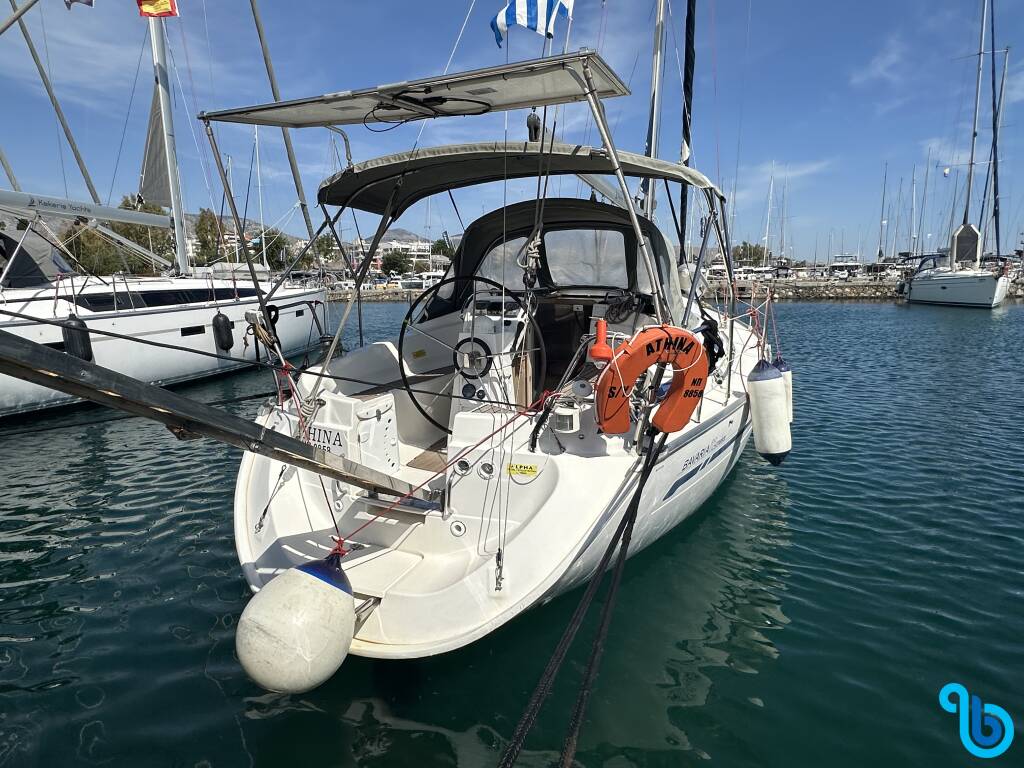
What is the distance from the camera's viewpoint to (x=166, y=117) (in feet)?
44.3

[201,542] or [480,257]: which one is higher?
[480,257]

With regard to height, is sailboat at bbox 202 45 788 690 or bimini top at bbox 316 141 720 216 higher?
bimini top at bbox 316 141 720 216

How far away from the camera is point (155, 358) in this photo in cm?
1288

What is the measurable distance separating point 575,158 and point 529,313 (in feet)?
3.94

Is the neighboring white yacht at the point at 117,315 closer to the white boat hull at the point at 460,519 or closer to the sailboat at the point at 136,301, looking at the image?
the sailboat at the point at 136,301

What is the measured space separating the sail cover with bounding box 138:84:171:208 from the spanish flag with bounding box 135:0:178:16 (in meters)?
2.17

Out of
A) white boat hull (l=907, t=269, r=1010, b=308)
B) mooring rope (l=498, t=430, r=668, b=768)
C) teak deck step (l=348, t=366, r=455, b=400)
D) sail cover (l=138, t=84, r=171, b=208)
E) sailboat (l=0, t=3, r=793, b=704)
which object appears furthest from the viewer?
white boat hull (l=907, t=269, r=1010, b=308)

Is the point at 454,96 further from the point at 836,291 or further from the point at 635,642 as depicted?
the point at 836,291

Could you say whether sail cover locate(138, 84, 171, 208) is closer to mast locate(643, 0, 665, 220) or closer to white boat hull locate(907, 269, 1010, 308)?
mast locate(643, 0, 665, 220)

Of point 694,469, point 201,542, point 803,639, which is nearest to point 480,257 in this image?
→ point 694,469

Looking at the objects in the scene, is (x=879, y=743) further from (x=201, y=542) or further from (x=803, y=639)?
(x=201, y=542)

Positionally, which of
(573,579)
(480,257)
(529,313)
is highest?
(480,257)

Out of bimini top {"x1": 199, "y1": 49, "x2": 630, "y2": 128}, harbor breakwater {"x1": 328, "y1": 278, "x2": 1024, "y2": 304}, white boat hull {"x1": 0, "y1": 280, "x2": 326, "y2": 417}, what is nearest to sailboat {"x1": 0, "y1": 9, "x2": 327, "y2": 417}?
white boat hull {"x1": 0, "y1": 280, "x2": 326, "y2": 417}

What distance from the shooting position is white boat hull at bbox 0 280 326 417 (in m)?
10.5
